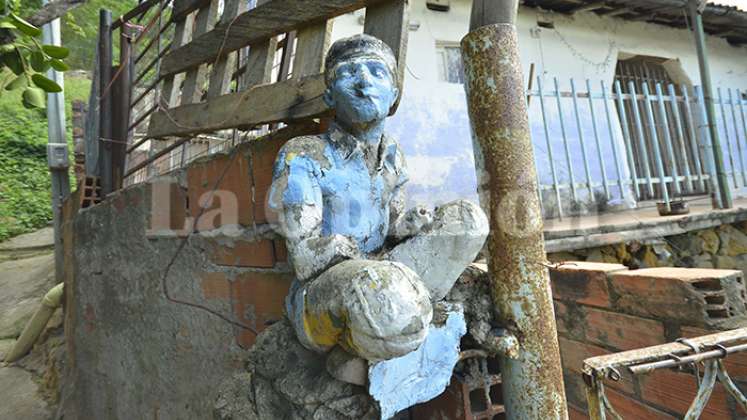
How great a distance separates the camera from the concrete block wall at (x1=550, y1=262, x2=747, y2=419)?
4.73 feet

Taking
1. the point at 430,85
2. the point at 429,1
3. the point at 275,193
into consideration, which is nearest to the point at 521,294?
the point at 275,193

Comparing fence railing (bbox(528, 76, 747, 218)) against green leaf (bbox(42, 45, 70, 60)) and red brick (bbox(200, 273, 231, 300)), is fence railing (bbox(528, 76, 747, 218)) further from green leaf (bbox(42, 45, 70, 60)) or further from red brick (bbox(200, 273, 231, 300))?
green leaf (bbox(42, 45, 70, 60))

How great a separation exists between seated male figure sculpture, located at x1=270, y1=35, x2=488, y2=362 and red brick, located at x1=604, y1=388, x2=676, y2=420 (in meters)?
1.20

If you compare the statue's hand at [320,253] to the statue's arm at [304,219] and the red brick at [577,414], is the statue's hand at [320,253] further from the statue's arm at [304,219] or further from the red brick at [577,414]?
the red brick at [577,414]

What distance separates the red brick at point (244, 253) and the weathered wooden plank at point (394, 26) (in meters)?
0.74

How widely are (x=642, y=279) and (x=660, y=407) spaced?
47 cm

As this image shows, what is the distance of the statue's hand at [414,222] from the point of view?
1018mm

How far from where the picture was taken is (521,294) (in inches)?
42.1

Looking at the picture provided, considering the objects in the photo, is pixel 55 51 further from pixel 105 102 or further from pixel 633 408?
pixel 633 408

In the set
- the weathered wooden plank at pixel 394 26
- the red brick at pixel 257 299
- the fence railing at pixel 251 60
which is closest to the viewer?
the weathered wooden plank at pixel 394 26

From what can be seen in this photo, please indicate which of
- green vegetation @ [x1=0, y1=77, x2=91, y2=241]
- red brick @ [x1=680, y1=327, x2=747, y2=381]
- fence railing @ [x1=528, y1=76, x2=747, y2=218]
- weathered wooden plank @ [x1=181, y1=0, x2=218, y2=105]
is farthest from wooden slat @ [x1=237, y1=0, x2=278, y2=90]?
green vegetation @ [x1=0, y1=77, x2=91, y2=241]

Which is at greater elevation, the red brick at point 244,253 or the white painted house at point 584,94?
the white painted house at point 584,94

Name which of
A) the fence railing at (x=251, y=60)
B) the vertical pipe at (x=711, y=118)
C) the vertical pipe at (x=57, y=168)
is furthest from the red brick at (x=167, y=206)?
the vertical pipe at (x=711, y=118)

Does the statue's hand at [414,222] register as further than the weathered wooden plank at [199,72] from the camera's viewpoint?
No
